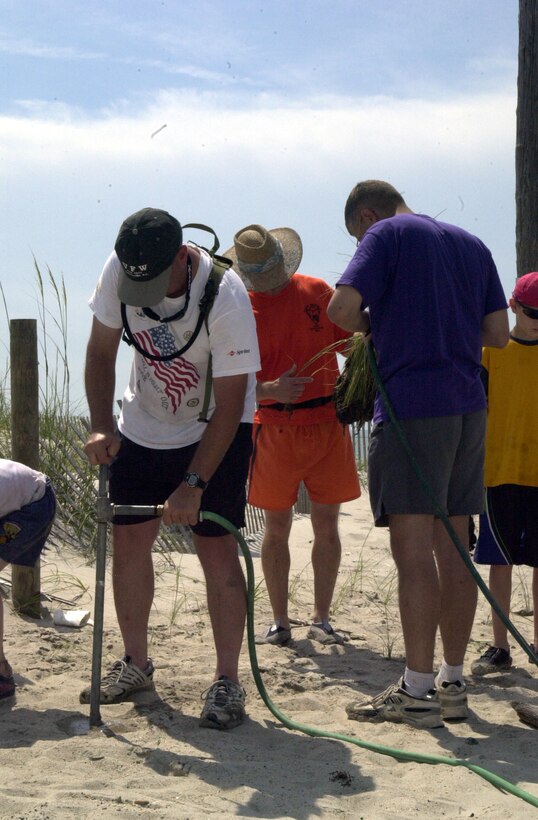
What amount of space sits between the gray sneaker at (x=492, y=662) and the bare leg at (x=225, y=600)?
1.22 meters

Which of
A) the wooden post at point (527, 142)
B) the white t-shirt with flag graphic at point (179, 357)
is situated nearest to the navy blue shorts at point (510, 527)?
the white t-shirt with flag graphic at point (179, 357)

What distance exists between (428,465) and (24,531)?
155cm

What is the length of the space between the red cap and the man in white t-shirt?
125 cm

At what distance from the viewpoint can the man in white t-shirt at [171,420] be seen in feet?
11.1

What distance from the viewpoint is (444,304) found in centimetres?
349

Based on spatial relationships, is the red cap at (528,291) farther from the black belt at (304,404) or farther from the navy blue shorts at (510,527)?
the black belt at (304,404)

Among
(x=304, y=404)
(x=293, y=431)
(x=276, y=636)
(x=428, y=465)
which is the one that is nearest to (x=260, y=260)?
(x=304, y=404)

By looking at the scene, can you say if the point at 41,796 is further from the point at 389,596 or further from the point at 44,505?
the point at 389,596

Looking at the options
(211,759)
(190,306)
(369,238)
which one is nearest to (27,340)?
(190,306)

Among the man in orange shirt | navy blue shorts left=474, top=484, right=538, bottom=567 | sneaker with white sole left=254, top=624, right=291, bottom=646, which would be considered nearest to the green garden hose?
sneaker with white sole left=254, top=624, right=291, bottom=646

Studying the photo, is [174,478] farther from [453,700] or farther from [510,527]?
[510,527]

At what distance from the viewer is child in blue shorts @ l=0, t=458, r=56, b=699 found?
3.77 meters

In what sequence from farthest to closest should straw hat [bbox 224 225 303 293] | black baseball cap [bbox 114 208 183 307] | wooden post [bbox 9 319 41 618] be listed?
wooden post [bbox 9 319 41 618] < straw hat [bbox 224 225 303 293] < black baseball cap [bbox 114 208 183 307]

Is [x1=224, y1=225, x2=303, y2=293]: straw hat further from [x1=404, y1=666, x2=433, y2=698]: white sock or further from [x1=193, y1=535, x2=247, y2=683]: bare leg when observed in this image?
[x1=404, y1=666, x2=433, y2=698]: white sock
